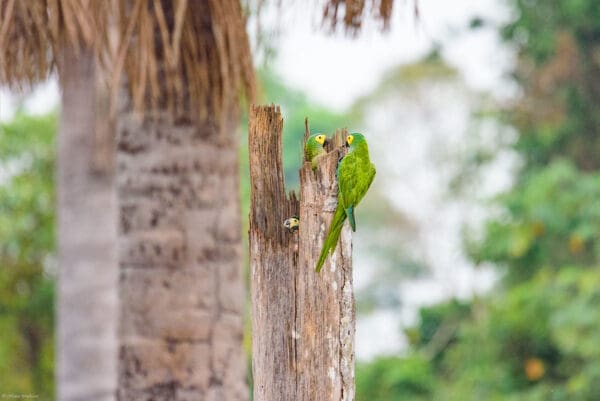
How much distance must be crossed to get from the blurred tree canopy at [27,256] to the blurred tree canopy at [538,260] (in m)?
3.91

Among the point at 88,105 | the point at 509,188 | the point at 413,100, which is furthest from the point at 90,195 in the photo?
the point at 413,100

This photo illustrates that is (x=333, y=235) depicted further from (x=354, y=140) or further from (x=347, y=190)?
(x=354, y=140)

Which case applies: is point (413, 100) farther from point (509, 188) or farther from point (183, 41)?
point (183, 41)

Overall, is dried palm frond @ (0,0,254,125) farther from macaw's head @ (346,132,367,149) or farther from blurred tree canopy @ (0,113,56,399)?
blurred tree canopy @ (0,113,56,399)

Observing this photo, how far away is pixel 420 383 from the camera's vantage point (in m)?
10.3

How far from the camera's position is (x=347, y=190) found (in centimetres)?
297

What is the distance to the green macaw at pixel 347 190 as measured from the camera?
296 cm

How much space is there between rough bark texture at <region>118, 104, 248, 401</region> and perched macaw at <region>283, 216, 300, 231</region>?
1.73 metres

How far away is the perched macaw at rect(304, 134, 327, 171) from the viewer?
119 inches

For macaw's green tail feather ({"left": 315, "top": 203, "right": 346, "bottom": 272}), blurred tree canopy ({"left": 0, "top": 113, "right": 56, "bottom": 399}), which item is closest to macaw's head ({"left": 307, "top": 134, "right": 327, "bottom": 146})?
macaw's green tail feather ({"left": 315, "top": 203, "right": 346, "bottom": 272})

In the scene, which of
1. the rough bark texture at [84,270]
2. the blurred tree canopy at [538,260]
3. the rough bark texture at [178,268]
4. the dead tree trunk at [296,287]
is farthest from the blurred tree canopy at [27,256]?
the dead tree trunk at [296,287]

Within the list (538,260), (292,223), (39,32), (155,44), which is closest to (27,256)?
(538,260)

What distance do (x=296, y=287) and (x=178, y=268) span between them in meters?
1.78

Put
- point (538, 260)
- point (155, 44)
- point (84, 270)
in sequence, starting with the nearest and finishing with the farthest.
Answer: point (155, 44), point (84, 270), point (538, 260)
